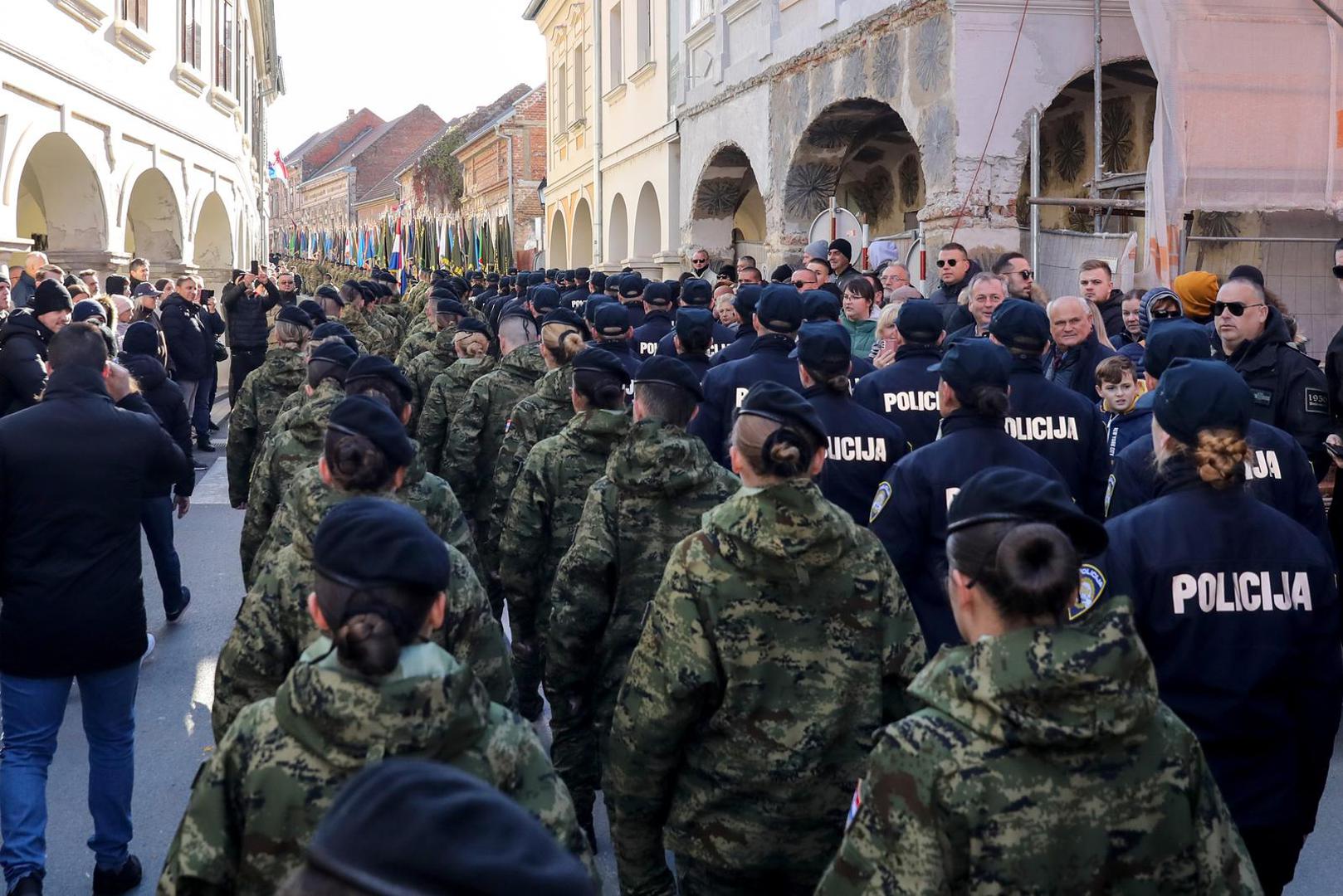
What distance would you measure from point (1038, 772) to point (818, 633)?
40.8 inches

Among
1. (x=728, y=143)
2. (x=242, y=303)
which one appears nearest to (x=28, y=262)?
(x=242, y=303)

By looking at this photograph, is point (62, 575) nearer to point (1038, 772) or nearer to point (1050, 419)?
point (1038, 772)

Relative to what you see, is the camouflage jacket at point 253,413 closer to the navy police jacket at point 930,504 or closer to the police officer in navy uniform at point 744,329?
the police officer in navy uniform at point 744,329

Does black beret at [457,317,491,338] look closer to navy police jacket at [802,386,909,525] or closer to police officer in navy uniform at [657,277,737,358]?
police officer in navy uniform at [657,277,737,358]

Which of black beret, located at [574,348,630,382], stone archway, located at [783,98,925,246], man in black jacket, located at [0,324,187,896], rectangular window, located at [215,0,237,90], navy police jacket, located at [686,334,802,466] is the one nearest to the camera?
man in black jacket, located at [0,324,187,896]

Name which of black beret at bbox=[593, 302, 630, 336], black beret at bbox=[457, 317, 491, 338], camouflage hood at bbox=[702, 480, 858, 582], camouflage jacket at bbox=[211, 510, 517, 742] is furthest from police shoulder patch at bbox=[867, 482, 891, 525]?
black beret at bbox=[457, 317, 491, 338]

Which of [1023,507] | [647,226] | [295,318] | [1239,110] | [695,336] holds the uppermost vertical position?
[647,226]

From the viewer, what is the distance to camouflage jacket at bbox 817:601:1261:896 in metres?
1.99

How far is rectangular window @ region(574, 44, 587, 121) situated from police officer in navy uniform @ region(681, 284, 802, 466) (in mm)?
25149

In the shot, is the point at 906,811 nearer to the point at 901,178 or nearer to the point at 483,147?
the point at 901,178

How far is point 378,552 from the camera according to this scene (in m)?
2.18

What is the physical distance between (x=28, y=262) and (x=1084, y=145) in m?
10.5

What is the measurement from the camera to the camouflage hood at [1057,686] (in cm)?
198

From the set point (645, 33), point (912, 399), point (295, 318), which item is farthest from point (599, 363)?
point (645, 33)
